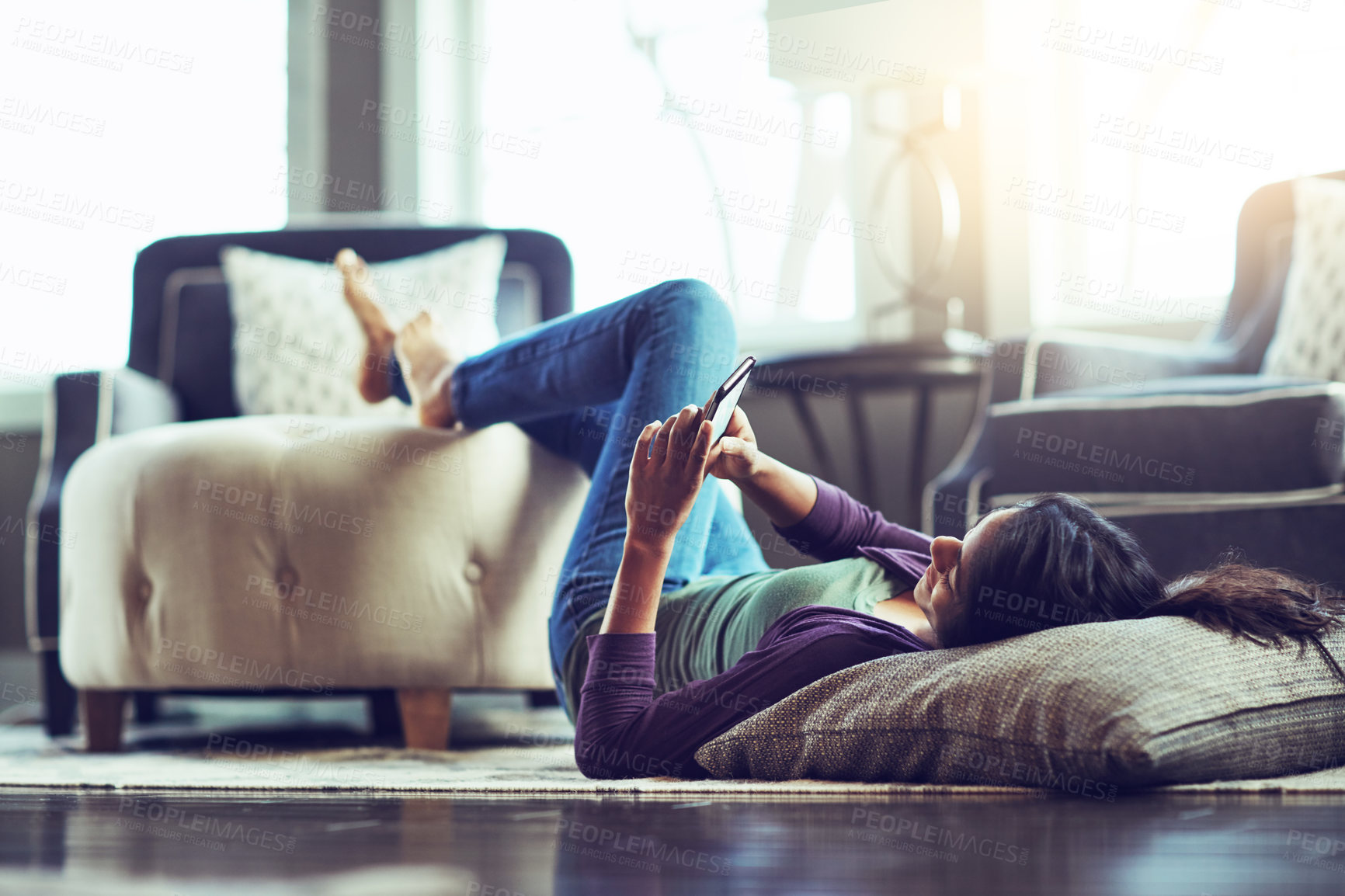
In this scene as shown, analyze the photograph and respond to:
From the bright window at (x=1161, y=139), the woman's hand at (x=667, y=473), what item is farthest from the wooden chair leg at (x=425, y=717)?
the bright window at (x=1161, y=139)

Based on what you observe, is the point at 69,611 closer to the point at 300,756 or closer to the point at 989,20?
the point at 300,756

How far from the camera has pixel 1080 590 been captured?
1.01 m

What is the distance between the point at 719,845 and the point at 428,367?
3.31 feet

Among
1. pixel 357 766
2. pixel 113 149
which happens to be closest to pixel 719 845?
pixel 357 766

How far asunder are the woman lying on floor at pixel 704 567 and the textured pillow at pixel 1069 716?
32mm

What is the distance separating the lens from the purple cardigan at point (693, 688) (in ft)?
3.36

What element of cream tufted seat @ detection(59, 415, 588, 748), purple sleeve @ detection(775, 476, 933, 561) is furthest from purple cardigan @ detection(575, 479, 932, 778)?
cream tufted seat @ detection(59, 415, 588, 748)

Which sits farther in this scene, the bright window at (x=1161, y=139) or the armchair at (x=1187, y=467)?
the bright window at (x=1161, y=139)

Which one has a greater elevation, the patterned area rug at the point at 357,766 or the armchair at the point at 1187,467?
the armchair at the point at 1187,467

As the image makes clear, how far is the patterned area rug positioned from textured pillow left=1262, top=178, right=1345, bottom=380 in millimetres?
1277

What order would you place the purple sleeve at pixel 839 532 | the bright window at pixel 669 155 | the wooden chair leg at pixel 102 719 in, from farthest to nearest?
the bright window at pixel 669 155
the wooden chair leg at pixel 102 719
the purple sleeve at pixel 839 532

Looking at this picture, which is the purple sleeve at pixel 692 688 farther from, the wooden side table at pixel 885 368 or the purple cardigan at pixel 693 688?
the wooden side table at pixel 885 368

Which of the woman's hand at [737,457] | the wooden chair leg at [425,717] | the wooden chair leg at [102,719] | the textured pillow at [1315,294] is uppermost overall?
the textured pillow at [1315,294]

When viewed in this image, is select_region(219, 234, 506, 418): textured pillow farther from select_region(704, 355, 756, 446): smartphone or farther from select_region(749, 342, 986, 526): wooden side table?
select_region(704, 355, 756, 446): smartphone
